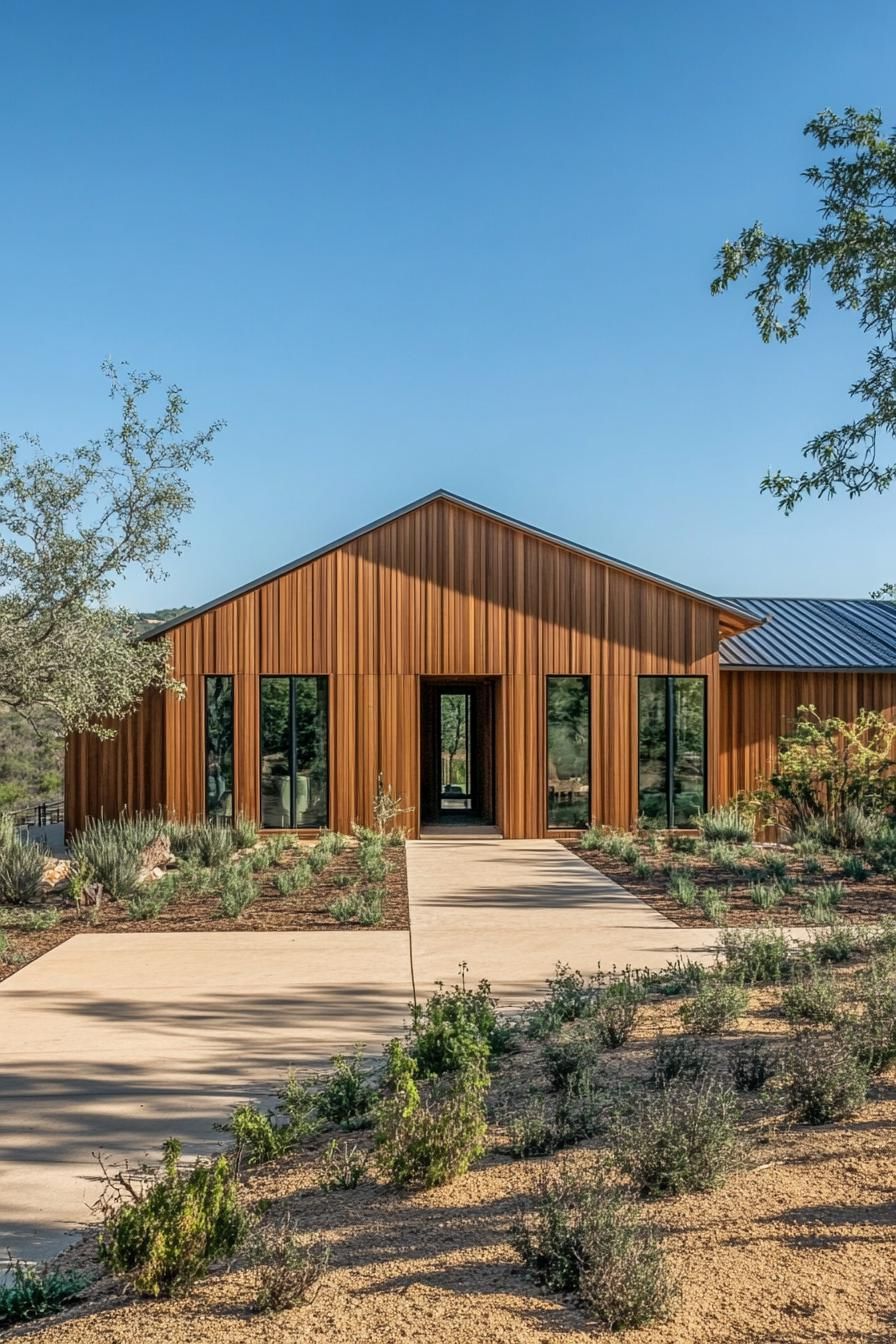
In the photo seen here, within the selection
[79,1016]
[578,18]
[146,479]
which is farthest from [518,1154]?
[578,18]

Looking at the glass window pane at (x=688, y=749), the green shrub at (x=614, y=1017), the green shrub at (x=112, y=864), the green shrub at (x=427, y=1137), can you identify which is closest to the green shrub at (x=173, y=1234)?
the green shrub at (x=427, y=1137)

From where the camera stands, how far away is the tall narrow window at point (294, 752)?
1783 centimetres

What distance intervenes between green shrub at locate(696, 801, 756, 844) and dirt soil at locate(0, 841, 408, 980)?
6199 millimetres

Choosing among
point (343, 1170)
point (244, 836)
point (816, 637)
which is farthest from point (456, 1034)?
point (816, 637)

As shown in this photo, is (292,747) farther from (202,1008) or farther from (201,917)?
(202,1008)

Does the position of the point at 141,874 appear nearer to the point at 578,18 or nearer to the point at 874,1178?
the point at 874,1178

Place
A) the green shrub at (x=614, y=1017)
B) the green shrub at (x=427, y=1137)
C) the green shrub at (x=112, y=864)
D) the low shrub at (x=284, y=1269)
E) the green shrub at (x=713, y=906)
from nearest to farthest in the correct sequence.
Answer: the low shrub at (x=284, y=1269), the green shrub at (x=427, y=1137), the green shrub at (x=614, y=1017), the green shrub at (x=713, y=906), the green shrub at (x=112, y=864)

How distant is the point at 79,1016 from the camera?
6.75 metres

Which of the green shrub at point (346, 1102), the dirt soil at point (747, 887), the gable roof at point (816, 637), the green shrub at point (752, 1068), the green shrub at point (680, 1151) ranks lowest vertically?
the dirt soil at point (747, 887)

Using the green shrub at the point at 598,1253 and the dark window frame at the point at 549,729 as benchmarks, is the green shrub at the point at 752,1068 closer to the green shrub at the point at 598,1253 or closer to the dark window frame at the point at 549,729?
the green shrub at the point at 598,1253

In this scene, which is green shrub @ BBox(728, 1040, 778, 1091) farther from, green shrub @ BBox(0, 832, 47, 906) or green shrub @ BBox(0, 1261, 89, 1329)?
green shrub @ BBox(0, 832, 47, 906)

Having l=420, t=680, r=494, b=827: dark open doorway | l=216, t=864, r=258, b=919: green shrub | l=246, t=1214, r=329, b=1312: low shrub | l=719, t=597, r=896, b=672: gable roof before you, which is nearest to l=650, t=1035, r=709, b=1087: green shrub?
l=246, t=1214, r=329, b=1312: low shrub

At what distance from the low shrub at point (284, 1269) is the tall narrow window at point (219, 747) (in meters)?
14.7

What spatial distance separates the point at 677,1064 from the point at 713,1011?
0.94 metres
